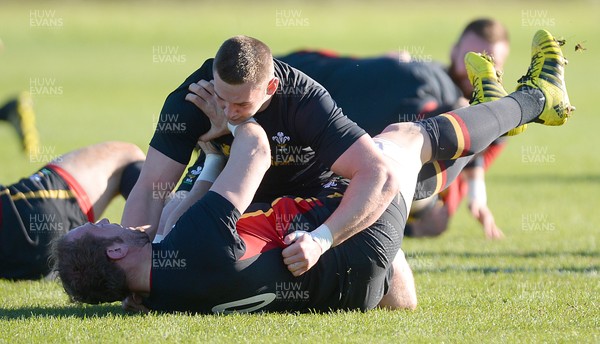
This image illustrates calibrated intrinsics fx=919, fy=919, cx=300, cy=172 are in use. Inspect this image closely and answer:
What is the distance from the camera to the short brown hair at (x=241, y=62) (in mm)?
4938

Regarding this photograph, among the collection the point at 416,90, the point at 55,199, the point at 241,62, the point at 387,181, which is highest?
the point at 241,62

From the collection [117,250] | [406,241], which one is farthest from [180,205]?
[406,241]

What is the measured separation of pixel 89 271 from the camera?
4.86 m

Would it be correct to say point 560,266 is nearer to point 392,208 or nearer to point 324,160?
point 392,208

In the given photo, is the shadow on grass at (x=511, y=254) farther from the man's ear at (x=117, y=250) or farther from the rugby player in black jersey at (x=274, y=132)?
the man's ear at (x=117, y=250)

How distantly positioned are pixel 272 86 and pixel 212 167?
0.82 metres

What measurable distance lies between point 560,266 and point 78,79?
22790 millimetres

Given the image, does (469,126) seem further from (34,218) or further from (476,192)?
(34,218)

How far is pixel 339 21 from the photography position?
45.6m

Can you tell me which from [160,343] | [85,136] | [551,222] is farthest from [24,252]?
[85,136]

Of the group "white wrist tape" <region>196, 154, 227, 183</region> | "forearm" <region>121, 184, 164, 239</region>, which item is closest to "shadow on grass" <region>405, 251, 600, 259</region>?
"white wrist tape" <region>196, 154, 227, 183</region>

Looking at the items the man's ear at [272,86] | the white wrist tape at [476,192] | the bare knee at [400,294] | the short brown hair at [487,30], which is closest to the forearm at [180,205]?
the man's ear at [272,86]

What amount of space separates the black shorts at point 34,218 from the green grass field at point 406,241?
18 cm

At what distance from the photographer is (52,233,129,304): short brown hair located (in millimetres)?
4855
